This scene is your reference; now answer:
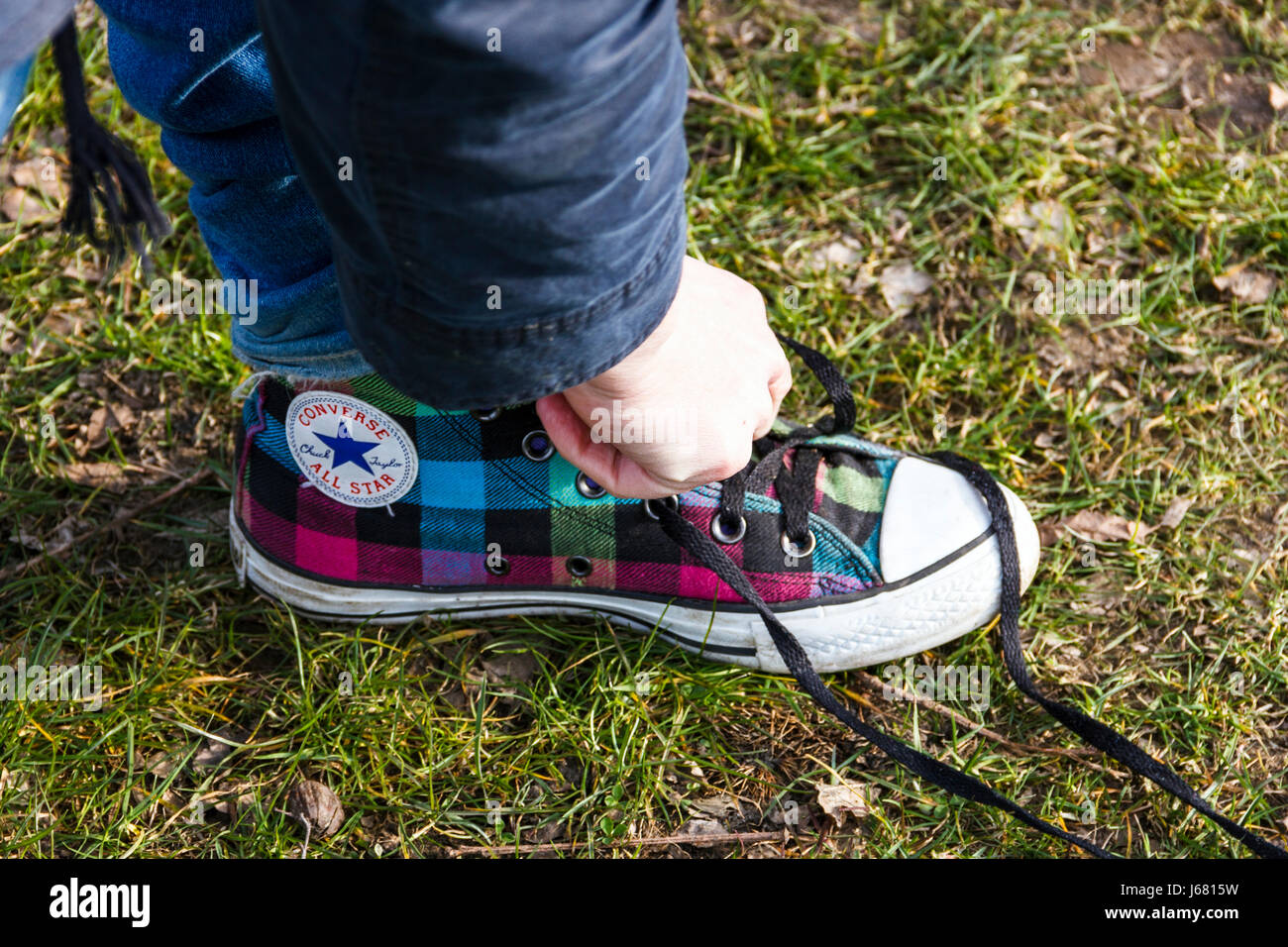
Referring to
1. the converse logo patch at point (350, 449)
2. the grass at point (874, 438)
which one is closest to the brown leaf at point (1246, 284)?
the grass at point (874, 438)

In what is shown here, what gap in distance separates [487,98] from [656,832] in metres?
1.33

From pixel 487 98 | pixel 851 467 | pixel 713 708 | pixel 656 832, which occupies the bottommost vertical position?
pixel 656 832

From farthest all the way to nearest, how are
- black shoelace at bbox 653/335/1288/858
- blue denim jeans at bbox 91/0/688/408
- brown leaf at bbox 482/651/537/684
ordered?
brown leaf at bbox 482/651/537/684 → black shoelace at bbox 653/335/1288/858 → blue denim jeans at bbox 91/0/688/408

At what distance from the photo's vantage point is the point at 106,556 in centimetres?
206

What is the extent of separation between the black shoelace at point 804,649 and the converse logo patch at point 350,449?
47cm

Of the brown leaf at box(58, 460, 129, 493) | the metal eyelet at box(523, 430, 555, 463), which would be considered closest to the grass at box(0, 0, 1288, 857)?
the brown leaf at box(58, 460, 129, 493)

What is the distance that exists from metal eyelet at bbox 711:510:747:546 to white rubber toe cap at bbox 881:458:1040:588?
0.27 meters

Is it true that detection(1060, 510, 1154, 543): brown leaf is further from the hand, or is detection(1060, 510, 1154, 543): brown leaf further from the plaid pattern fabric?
the hand

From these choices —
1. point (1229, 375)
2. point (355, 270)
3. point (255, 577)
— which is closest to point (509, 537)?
point (255, 577)

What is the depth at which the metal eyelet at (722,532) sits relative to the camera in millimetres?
1846

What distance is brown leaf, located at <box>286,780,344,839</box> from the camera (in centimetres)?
176

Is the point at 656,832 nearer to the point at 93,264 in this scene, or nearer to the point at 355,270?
the point at 355,270

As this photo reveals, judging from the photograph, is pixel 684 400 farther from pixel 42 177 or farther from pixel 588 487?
pixel 42 177

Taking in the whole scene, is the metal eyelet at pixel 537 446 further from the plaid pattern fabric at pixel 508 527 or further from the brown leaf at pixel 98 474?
the brown leaf at pixel 98 474
